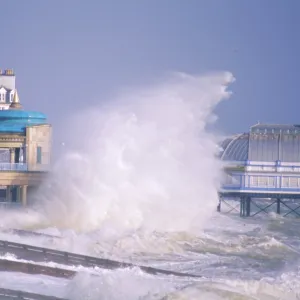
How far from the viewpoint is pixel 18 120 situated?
105ft

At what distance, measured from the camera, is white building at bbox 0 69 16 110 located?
52628 millimetres

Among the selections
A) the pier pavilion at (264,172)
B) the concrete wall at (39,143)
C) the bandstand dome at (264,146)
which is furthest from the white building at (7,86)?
the concrete wall at (39,143)

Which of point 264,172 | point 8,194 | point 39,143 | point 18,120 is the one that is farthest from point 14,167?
point 264,172

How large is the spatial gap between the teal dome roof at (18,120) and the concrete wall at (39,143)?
1.33ft

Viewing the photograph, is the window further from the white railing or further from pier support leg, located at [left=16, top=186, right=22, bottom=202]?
pier support leg, located at [left=16, top=186, right=22, bottom=202]

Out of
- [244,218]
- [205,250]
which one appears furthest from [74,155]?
[244,218]

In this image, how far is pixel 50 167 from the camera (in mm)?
29359

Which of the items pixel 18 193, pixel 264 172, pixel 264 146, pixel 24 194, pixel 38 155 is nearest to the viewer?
pixel 24 194

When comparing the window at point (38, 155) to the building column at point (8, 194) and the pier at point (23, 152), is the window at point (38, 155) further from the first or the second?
the building column at point (8, 194)

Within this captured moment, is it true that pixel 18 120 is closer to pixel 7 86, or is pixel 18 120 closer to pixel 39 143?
pixel 39 143

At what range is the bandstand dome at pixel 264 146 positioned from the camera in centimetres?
3881

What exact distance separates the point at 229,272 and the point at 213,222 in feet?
44.9

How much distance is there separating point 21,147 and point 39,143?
730mm

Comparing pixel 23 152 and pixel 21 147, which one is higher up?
pixel 21 147
